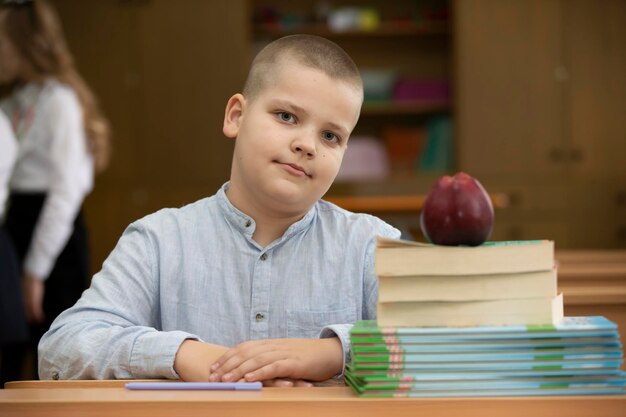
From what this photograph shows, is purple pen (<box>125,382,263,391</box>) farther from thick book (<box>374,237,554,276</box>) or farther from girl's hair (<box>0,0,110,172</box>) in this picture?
girl's hair (<box>0,0,110,172</box>)

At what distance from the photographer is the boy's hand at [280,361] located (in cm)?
122

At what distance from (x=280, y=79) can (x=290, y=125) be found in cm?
8

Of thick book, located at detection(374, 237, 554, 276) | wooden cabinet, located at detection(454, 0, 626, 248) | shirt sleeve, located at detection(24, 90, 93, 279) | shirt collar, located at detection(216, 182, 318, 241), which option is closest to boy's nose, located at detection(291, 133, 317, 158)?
shirt collar, located at detection(216, 182, 318, 241)

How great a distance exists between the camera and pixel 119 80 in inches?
251

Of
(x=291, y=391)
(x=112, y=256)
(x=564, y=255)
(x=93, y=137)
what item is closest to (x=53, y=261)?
(x=93, y=137)

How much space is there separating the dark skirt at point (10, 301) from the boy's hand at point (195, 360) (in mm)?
2110

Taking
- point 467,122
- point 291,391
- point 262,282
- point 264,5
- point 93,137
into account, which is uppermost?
point 264,5

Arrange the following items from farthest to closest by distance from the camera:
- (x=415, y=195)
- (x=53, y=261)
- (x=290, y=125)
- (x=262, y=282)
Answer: (x=415, y=195) < (x=53, y=261) < (x=262, y=282) < (x=290, y=125)

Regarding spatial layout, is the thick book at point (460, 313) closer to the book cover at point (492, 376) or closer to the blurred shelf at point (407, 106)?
the book cover at point (492, 376)

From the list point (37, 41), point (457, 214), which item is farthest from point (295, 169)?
point (37, 41)

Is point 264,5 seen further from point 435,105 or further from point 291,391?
point 291,391

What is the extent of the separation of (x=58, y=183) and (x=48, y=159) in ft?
0.32

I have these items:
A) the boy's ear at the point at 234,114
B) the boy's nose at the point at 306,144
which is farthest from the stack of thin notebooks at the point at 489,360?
the boy's ear at the point at 234,114

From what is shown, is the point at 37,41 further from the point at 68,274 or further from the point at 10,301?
the point at 10,301
